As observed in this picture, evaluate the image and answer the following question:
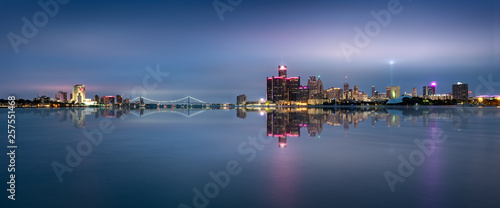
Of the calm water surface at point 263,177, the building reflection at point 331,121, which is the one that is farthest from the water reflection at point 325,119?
the calm water surface at point 263,177

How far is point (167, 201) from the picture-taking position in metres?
7.32

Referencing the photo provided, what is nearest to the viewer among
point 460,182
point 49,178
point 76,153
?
point 460,182

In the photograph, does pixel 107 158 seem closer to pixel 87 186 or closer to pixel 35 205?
pixel 87 186

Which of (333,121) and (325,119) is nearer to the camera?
(333,121)

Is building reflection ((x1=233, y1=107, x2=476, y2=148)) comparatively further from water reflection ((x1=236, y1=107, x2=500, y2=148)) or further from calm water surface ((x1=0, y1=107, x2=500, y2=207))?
calm water surface ((x1=0, y1=107, x2=500, y2=207))

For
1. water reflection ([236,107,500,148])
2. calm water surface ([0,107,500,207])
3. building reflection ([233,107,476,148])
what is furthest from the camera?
water reflection ([236,107,500,148])

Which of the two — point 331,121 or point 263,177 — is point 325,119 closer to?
point 331,121

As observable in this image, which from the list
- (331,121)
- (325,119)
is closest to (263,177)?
(331,121)

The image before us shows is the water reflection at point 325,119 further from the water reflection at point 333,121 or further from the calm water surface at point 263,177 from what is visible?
the calm water surface at point 263,177

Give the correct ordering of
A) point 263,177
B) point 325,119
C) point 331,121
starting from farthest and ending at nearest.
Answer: point 325,119 < point 331,121 < point 263,177

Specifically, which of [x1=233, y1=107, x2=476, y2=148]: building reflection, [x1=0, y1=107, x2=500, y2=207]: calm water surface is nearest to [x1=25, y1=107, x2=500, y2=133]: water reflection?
[x1=233, y1=107, x2=476, y2=148]: building reflection

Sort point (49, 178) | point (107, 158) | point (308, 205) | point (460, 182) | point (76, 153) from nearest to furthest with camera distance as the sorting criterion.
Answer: point (308, 205)
point (460, 182)
point (49, 178)
point (107, 158)
point (76, 153)

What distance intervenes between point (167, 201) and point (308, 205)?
3436mm

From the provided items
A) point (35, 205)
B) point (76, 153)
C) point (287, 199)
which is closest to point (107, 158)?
point (76, 153)
